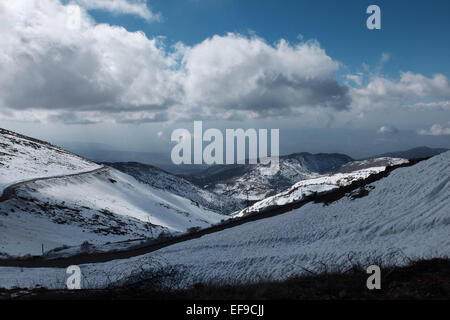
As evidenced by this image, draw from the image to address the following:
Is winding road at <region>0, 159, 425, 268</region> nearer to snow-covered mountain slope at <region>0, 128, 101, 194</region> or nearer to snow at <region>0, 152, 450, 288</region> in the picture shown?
snow at <region>0, 152, 450, 288</region>

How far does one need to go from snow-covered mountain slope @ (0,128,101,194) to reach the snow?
1546 inches

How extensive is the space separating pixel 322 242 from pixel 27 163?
77047 millimetres

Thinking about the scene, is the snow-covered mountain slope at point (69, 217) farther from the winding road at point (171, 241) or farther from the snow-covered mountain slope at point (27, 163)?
the winding road at point (171, 241)

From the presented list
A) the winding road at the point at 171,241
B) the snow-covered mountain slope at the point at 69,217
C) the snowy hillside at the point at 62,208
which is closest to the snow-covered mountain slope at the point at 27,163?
the snowy hillside at the point at 62,208

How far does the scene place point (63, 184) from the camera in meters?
63.0

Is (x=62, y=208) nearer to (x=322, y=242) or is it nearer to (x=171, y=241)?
(x=171, y=241)

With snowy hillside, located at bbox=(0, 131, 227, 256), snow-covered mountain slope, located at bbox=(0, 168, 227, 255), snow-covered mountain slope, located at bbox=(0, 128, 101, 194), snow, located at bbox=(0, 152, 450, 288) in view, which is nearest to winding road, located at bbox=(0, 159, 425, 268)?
snow, located at bbox=(0, 152, 450, 288)

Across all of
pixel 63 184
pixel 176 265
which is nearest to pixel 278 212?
pixel 176 265

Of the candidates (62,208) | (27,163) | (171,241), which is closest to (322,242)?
(171,241)

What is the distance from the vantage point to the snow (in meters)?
13.6

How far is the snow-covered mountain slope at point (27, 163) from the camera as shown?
57666 millimetres

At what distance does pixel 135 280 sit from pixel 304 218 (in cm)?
1215

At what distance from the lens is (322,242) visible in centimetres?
1684
